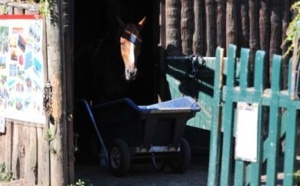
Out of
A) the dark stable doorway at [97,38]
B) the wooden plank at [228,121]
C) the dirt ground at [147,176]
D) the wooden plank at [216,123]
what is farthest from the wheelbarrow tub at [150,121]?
the wooden plank at [228,121]

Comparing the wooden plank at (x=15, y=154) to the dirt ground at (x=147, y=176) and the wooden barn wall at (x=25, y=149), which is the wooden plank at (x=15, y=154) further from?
the dirt ground at (x=147, y=176)

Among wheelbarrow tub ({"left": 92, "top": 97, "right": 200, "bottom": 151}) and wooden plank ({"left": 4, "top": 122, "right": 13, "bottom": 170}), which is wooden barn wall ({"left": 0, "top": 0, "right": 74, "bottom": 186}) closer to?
wooden plank ({"left": 4, "top": 122, "right": 13, "bottom": 170})

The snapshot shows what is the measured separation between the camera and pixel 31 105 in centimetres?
916

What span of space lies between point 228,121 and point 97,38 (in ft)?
21.7

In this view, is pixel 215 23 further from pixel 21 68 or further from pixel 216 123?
pixel 216 123

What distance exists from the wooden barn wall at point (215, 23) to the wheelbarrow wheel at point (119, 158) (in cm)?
186

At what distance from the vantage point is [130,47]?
1070cm

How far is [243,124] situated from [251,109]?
16 cm

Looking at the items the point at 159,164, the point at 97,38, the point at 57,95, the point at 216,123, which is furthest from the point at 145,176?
the point at 216,123

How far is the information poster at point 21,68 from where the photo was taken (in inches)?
351

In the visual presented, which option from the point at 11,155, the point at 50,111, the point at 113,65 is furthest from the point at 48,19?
the point at 113,65

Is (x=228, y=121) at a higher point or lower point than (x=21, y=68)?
lower

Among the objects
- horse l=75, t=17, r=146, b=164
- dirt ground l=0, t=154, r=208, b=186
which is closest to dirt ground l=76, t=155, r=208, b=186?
dirt ground l=0, t=154, r=208, b=186

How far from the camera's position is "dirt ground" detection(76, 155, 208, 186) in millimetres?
10000
